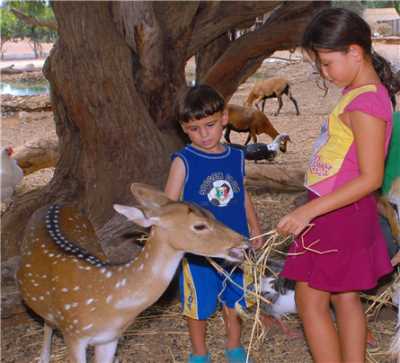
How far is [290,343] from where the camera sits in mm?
3736

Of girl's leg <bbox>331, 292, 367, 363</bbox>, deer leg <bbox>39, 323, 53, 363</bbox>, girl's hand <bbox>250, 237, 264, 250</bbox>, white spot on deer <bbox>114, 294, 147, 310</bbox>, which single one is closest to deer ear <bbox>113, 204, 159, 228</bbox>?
white spot on deer <bbox>114, 294, 147, 310</bbox>

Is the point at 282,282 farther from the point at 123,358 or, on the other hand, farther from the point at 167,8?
the point at 167,8

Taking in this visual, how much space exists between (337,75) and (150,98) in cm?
221

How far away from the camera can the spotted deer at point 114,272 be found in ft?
8.48

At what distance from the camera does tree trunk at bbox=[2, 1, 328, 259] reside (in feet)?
13.8

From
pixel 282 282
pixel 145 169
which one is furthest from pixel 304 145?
pixel 282 282

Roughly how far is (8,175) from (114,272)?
174 inches

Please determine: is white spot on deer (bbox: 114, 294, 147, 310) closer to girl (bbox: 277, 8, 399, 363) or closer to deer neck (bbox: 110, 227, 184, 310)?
deer neck (bbox: 110, 227, 184, 310)

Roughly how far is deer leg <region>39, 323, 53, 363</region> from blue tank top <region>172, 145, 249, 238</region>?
0.97m

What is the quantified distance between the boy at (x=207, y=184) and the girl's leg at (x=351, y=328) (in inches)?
18.3

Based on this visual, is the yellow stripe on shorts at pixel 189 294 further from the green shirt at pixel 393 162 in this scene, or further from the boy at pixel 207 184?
the green shirt at pixel 393 162

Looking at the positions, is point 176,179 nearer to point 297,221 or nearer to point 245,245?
point 245,245

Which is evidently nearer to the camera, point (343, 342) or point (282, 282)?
Result: point (343, 342)

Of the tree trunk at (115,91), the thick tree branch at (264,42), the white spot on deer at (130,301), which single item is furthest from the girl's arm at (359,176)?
the thick tree branch at (264,42)
